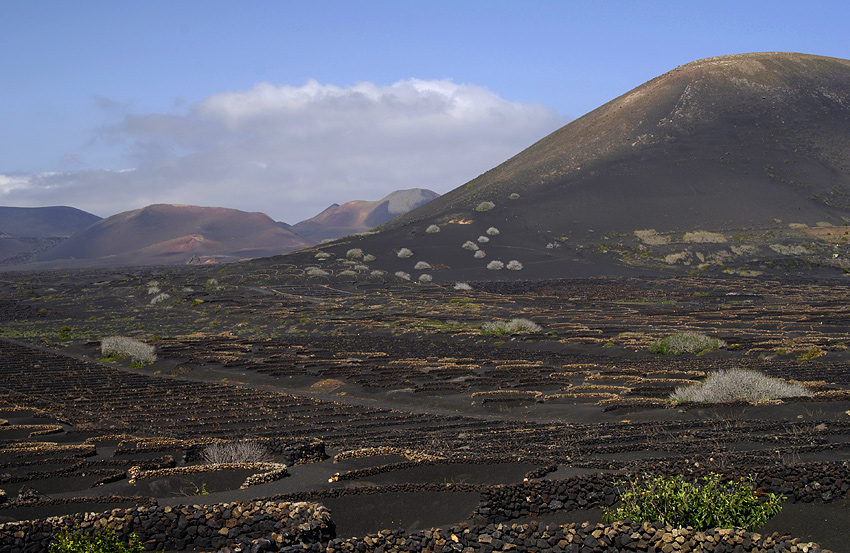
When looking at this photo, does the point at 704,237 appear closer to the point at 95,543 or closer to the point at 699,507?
the point at 699,507

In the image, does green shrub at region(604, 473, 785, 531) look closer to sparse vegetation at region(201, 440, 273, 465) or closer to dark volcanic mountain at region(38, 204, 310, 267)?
sparse vegetation at region(201, 440, 273, 465)

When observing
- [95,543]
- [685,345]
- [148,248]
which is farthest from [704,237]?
[148,248]

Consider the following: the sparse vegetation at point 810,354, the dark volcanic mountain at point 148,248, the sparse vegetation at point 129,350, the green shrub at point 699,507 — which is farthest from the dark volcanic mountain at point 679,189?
the dark volcanic mountain at point 148,248

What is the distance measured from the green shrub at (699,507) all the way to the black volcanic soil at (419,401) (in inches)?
33.5

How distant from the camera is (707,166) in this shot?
93125mm

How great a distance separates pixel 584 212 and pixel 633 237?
27.3 feet

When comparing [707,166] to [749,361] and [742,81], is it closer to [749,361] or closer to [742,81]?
[742,81]

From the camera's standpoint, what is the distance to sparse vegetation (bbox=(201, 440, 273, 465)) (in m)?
13.5

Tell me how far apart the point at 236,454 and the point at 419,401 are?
9606 millimetres

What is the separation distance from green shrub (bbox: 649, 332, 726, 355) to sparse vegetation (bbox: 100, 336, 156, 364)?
2322 cm

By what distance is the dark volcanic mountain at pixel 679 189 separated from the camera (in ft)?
254

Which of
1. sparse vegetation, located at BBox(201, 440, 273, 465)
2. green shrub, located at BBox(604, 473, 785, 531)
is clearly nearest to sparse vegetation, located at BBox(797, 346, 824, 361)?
green shrub, located at BBox(604, 473, 785, 531)

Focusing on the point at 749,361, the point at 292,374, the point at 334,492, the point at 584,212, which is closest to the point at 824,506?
the point at 334,492

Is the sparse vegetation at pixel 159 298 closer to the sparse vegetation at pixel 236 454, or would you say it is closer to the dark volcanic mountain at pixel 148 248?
the sparse vegetation at pixel 236 454
